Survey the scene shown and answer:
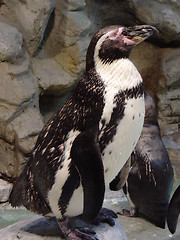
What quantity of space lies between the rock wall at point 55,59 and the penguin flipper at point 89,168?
1.97 metres

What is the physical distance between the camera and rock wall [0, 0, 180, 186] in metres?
3.73

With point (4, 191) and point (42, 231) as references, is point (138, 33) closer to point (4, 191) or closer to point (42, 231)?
point (42, 231)

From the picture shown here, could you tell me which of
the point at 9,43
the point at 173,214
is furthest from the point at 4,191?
the point at 173,214

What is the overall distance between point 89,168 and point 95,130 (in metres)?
0.13

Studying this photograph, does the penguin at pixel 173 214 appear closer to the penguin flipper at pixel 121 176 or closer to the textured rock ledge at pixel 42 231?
the textured rock ledge at pixel 42 231

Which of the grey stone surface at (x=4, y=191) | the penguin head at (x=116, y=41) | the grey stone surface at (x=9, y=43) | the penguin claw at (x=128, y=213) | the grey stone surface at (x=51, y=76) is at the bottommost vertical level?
the penguin claw at (x=128, y=213)

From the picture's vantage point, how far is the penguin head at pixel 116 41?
1.78 m

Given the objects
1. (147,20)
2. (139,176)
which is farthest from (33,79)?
(147,20)

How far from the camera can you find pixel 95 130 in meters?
1.76

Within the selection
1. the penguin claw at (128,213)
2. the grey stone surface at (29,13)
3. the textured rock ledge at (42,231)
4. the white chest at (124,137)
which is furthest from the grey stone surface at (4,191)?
the white chest at (124,137)

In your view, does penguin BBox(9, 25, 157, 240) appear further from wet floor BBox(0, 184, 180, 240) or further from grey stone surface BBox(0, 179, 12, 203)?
grey stone surface BBox(0, 179, 12, 203)

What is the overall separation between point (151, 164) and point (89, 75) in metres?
1.49

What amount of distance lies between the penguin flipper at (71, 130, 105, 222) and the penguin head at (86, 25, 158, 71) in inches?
10.6

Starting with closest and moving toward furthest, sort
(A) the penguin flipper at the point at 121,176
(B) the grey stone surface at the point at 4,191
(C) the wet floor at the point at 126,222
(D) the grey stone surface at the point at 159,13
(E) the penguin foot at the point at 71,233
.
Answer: (E) the penguin foot at the point at 71,233 < (A) the penguin flipper at the point at 121,176 < (C) the wet floor at the point at 126,222 < (B) the grey stone surface at the point at 4,191 < (D) the grey stone surface at the point at 159,13
